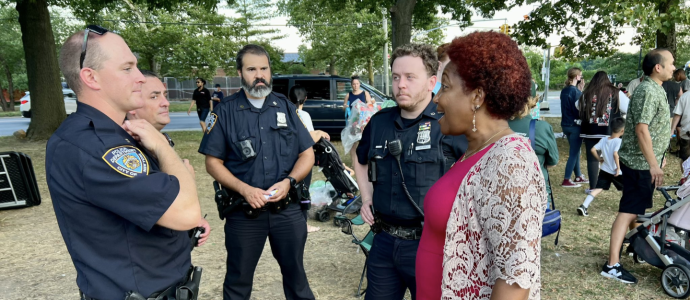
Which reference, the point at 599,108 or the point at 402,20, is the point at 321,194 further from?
the point at 402,20

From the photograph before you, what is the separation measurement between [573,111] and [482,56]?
7596 millimetres

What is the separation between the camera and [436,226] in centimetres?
157

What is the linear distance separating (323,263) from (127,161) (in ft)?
10.9

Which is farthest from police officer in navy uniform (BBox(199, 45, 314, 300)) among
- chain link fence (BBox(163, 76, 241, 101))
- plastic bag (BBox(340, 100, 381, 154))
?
chain link fence (BBox(163, 76, 241, 101))

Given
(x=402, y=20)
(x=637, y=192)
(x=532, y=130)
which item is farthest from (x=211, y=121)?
(x=402, y=20)

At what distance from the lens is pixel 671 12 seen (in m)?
7.44

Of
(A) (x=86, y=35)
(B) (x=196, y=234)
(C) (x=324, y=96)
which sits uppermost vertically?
(A) (x=86, y=35)

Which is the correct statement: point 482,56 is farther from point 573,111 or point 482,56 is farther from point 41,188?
point 41,188

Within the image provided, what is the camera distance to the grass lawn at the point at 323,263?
3.93 metres

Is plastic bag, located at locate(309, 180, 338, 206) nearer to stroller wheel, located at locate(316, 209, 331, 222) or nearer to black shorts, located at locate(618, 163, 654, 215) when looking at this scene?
stroller wheel, located at locate(316, 209, 331, 222)

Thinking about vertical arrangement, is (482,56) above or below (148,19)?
below

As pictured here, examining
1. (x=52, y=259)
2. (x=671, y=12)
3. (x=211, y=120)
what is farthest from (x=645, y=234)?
(x=52, y=259)

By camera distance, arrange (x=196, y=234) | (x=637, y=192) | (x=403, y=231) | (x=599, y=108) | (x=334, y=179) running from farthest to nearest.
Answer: (x=599, y=108) < (x=334, y=179) < (x=637, y=192) < (x=403, y=231) < (x=196, y=234)

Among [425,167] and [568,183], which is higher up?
[425,167]
